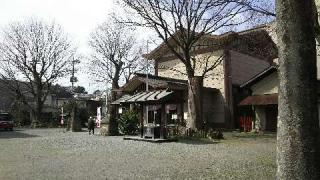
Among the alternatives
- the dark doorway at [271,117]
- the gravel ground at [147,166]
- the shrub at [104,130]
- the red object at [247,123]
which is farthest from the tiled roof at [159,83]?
the gravel ground at [147,166]

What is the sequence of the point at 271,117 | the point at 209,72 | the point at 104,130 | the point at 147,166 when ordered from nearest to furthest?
the point at 147,166 → the point at 104,130 → the point at 271,117 → the point at 209,72

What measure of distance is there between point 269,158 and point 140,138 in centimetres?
1136

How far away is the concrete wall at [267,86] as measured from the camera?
3154cm

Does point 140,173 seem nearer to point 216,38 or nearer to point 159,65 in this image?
point 216,38

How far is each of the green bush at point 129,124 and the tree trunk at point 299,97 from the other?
25.5m

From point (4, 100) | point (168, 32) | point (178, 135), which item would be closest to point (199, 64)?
point (168, 32)

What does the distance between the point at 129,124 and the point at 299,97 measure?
85.0ft

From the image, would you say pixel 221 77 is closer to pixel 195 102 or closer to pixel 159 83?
pixel 159 83

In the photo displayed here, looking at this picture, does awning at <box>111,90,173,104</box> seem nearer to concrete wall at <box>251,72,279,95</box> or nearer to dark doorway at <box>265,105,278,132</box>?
concrete wall at <box>251,72,279,95</box>

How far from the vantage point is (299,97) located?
5.11 m

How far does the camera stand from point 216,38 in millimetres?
37094

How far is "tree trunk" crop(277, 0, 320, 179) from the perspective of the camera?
512 centimetres

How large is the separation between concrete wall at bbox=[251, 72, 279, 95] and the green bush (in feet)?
32.2

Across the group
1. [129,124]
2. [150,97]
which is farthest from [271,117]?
[150,97]
